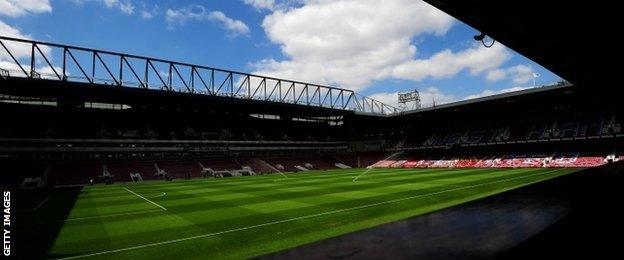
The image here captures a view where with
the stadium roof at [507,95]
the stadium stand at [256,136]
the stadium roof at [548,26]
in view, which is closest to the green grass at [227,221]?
the stadium roof at [548,26]

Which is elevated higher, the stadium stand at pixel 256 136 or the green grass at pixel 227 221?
the stadium stand at pixel 256 136

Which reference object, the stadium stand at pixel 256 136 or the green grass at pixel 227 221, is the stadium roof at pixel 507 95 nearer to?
the stadium stand at pixel 256 136

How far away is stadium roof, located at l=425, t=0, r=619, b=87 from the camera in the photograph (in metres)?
6.02

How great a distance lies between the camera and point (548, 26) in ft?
22.6

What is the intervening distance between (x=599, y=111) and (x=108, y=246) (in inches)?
2708

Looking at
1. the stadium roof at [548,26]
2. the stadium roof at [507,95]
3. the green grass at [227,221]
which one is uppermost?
the stadium roof at [507,95]

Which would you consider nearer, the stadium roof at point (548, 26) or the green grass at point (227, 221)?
the stadium roof at point (548, 26)

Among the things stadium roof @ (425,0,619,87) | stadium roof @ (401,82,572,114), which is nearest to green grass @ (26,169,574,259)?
stadium roof @ (425,0,619,87)

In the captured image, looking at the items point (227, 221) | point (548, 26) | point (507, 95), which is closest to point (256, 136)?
point (507, 95)

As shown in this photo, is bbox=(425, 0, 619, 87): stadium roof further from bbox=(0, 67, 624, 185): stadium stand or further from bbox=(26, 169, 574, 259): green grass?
bbox=(0, 67, 624, 185): stadium stand

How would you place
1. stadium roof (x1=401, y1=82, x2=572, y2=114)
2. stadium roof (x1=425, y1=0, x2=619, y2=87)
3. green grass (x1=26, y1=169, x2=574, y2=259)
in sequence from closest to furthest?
stadium roof (x1=425, y1=0, x2=619, y2=87), green grass (x1=26, y1=169, x2=574, y2=259), stadium roof (x1=401, y1=82, x2=572, y2=114)

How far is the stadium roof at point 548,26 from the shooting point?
19.7 feet

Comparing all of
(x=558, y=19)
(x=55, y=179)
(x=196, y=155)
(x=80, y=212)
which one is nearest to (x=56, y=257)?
(x=80, y=212)

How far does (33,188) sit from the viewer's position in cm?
4516
